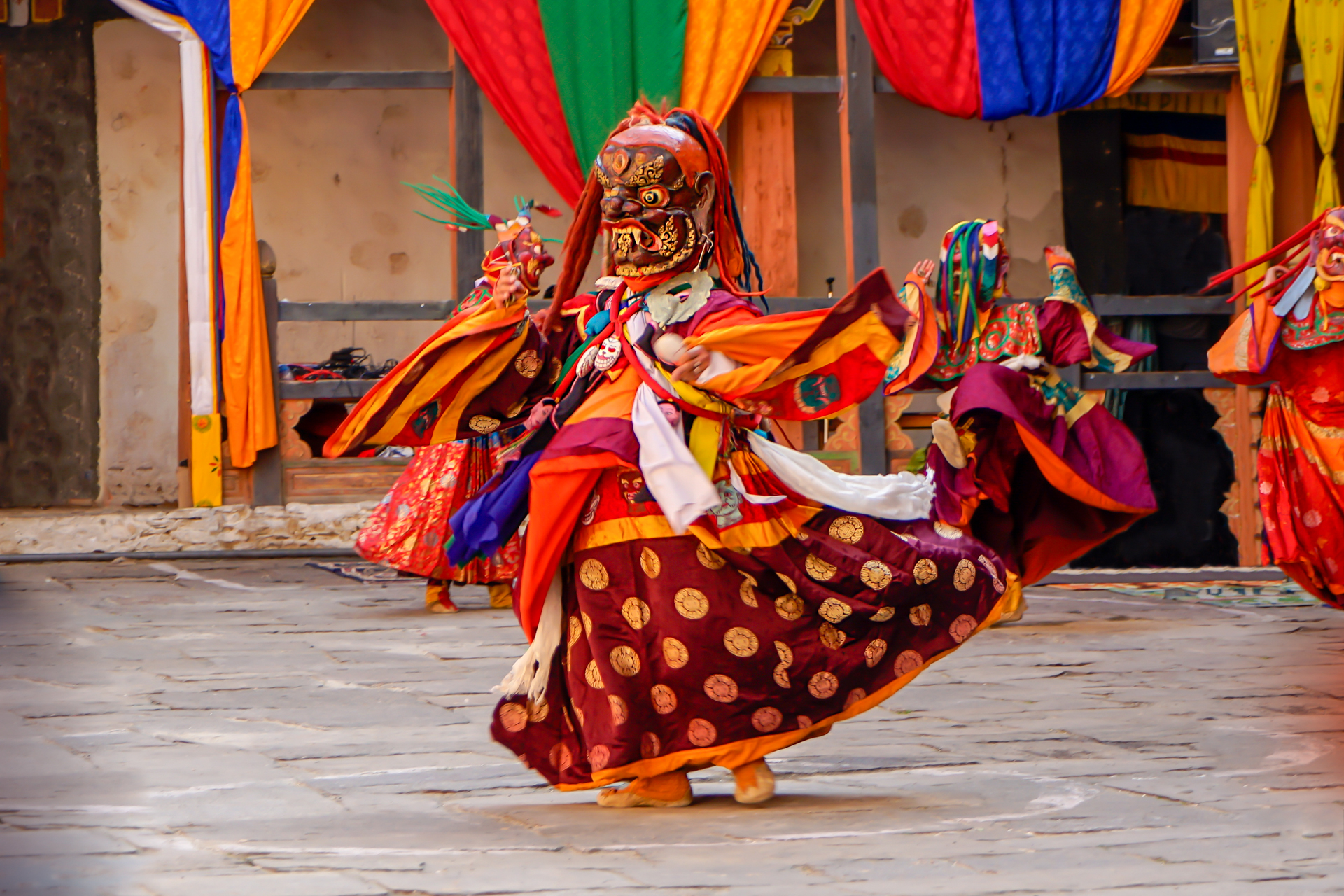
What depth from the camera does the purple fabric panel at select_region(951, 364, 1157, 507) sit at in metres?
6.27

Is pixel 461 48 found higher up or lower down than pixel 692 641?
higher up

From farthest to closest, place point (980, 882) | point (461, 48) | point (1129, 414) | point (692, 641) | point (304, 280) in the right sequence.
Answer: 1. point (304, 280)
2. point (1129, 414)
3. point (461, 48)
4. point (692, 641)
5. point (980, 882)

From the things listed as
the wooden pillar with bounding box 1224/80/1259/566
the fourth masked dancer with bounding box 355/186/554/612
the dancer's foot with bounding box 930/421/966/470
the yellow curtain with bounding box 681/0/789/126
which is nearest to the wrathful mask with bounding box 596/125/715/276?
the dancer's foot with bounding box 930/421/966/470

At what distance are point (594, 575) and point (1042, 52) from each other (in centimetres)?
670

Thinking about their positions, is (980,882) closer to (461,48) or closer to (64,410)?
(461,48)

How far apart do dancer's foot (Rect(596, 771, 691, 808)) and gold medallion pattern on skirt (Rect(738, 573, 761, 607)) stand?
0.39 m

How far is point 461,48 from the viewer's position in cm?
889

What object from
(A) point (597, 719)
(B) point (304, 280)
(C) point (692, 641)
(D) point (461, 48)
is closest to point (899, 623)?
(C) point (692, 641)

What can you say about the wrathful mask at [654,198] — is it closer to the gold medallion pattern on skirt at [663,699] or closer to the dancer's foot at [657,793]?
the gold medallion pattern on skirt at [663,699]

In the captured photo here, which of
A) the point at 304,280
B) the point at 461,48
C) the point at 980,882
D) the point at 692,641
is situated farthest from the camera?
the point at 304,280

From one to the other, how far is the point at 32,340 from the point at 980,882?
8.73 m

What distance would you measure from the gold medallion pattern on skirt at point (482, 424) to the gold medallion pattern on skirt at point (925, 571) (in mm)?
943

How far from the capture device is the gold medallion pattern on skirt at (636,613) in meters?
3.21

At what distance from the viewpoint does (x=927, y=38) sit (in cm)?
909
